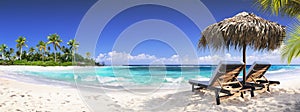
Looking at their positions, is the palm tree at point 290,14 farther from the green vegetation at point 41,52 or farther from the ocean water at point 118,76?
the green vegetation at point 41,52

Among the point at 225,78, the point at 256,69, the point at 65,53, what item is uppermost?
the point at 65,53

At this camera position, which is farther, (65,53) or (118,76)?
(65,53)

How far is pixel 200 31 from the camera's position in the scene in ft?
17.5

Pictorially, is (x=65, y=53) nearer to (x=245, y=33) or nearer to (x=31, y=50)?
(x=31, y=50)

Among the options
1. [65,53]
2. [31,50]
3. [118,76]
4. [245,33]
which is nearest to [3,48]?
[31,50]

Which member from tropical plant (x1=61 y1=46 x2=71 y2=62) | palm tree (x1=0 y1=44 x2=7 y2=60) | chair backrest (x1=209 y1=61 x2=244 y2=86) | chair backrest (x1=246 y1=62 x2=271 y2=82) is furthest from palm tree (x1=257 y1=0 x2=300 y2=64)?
palm tree (x1=0 y1=44 x2=7 y2=60)

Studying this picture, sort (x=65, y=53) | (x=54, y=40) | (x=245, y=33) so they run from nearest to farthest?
1. (x=245, y=33)
2. (x=54, y=40)
3. (x=65, y=53)

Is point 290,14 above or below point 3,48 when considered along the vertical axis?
below

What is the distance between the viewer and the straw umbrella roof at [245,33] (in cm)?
445

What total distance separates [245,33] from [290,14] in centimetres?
86

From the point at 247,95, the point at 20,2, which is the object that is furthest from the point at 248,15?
the point at 20,2

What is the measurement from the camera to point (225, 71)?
4176 millimetres

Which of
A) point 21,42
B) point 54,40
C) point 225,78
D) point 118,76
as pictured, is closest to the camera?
point 225,78

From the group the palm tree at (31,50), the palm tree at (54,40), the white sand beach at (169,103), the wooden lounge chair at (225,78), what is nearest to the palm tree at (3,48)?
the palm tree at (31,50)
